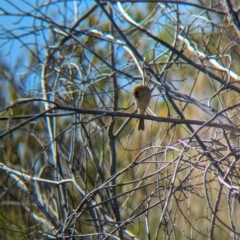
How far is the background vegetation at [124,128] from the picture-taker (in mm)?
3073

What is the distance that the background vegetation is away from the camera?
307 centimetres

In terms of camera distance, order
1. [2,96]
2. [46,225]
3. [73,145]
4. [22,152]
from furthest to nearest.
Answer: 1. [2,96]
2. [22,152]
3. [46,225]
4. [73,145]

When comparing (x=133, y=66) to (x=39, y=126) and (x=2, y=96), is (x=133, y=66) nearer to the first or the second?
(x=39, y=126)

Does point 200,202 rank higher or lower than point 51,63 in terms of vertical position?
lower

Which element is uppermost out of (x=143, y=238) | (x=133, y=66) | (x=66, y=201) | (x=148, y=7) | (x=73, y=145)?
(x=148, y=7)

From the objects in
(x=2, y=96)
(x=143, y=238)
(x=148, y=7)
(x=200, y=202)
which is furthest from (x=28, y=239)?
(x=148, y=7)

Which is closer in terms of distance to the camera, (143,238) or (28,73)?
(28,73)

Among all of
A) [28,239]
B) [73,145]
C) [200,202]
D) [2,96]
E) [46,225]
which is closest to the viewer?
[28,239]

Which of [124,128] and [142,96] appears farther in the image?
[124,128]

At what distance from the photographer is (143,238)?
607 centimetres

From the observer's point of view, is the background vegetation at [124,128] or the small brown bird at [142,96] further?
the small brown bird at [142,96]

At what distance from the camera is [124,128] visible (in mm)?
5262

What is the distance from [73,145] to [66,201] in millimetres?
335

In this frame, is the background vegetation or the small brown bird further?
the small brown bird
